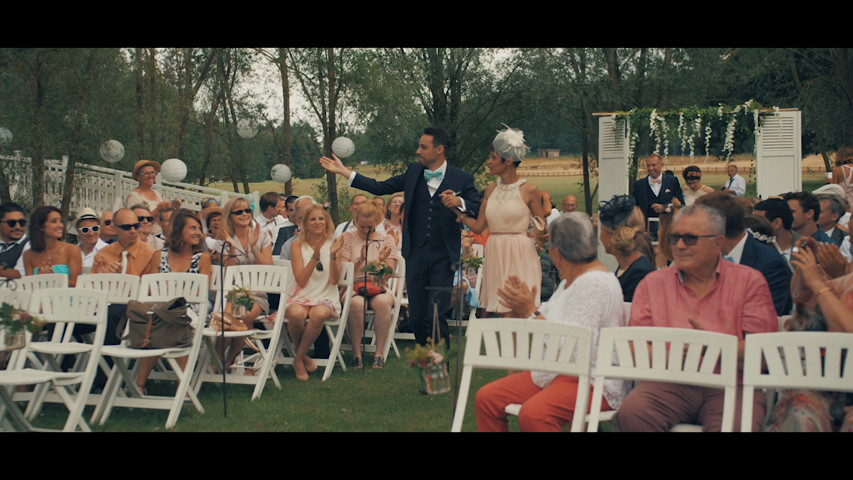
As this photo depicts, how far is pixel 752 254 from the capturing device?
16.7 ft

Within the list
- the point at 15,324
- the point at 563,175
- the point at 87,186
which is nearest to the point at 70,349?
the point at 15,324

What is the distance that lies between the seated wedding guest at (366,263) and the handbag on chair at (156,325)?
211 cm

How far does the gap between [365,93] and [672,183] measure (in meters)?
9.67

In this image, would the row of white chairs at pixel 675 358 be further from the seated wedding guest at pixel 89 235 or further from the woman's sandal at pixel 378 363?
the seated wedding guest at pixel 89 235

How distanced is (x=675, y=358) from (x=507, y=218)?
353 cm

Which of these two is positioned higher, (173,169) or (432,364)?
(173,169)

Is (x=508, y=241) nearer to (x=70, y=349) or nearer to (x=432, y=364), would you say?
(x=432, y=364)

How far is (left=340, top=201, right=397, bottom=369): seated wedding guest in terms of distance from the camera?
825cm

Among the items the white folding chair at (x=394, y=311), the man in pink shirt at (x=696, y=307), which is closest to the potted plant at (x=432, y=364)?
the man in pink shirt at (x=696, y=307)

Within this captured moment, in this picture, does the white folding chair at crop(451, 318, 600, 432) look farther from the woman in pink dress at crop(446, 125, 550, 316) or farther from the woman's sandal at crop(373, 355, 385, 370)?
the woman's sandal at crop(373, 355, 385, 370)

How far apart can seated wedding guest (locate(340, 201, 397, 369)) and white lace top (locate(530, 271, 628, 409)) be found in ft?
11.8

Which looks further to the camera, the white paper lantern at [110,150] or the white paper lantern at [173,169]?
the white paper lantern at [173,169]

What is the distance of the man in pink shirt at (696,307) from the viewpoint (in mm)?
4117

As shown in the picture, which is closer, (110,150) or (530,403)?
(530,403)
